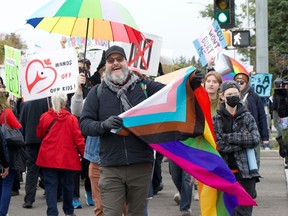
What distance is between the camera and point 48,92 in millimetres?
9281

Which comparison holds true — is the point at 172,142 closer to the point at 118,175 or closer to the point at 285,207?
the point at 118,175

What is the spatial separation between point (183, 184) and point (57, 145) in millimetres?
1614

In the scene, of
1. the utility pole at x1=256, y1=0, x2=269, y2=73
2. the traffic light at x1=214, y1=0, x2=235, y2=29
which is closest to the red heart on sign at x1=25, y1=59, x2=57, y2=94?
the traffic light at x1=214, y1=0, x2=235, y2=29

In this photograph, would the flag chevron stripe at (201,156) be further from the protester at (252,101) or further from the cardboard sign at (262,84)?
the cardboard sign at (262,84)

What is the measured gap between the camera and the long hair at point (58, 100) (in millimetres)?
9344

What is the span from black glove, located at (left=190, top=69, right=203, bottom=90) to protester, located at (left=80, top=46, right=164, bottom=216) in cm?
Result: 43

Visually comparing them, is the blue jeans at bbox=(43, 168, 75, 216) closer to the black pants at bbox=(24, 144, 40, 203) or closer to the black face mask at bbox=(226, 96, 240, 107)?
the black pants at bbox=(24, 144, 40, 203)

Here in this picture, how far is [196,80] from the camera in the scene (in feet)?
21.6

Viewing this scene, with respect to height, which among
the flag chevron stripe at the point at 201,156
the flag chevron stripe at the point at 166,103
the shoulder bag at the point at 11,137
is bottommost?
the shoulder bag at the point at 11,137

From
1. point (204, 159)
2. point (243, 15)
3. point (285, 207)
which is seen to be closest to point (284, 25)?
point (243, 15)

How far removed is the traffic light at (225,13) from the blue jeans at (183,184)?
6926 millimetres

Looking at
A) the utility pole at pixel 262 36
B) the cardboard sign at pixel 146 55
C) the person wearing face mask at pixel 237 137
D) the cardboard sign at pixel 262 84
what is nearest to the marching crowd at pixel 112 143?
the person wearing face mask at pixel 237 137

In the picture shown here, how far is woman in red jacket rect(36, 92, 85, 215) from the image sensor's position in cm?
956

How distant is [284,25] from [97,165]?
53.4 m
